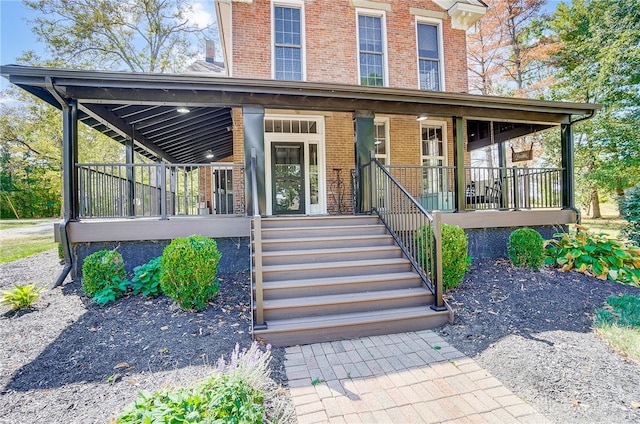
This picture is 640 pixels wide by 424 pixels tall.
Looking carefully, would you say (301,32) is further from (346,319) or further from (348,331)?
(348,331)

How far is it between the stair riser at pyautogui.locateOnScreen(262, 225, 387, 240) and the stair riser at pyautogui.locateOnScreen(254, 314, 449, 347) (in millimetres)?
1792

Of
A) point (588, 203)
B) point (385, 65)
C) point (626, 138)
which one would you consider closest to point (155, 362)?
point (385, 65)

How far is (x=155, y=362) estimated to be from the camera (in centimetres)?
303

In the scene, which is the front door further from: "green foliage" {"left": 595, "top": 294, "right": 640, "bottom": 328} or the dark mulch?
"green foliage" {"left": 595, "top": 294, "right": 640, "bottom": 328}

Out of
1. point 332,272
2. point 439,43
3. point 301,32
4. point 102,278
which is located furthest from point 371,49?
point 102,278

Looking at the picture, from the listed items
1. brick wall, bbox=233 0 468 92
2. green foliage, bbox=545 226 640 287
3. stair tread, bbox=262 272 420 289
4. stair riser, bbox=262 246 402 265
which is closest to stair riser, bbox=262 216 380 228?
stair riser, bbox=262 246 402 265

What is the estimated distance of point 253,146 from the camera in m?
5.35

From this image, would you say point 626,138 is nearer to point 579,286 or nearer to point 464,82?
point 464,82

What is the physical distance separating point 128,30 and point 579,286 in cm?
2185

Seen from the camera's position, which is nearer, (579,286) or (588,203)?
(579,286)

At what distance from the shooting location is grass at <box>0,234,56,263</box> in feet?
28.9

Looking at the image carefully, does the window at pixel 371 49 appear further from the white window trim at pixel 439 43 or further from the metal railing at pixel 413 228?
the metal railing at pixel 413 228

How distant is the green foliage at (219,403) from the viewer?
1886 mm

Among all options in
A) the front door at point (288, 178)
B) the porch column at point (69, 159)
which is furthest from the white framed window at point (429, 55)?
the porch column at point (69, 159)
